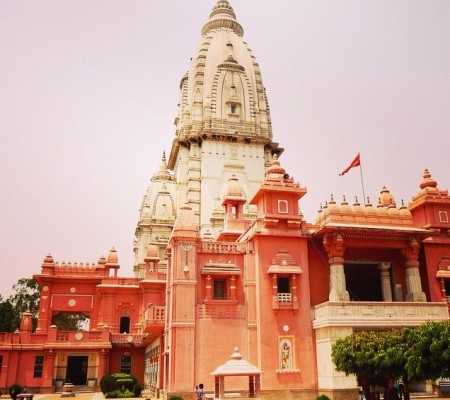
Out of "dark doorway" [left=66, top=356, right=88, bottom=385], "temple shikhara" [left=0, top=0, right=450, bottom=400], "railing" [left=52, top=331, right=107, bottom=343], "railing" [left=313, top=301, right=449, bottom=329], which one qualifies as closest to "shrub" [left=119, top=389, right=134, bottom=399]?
"temple shikhara" [left=0, top=0, right=450, bottom=400]

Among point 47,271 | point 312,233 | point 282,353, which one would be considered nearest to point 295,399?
point 282,353

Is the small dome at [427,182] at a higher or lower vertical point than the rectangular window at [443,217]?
higher

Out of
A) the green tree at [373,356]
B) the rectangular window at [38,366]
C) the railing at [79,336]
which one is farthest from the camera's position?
the railing at [79,336]

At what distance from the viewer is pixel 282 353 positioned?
77.2 feet

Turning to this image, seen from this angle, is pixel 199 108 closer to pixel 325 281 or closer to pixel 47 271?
pixel 47 271

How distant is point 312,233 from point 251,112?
90.3 ft

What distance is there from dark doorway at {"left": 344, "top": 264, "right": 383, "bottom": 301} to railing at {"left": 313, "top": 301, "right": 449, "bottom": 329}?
17.2 ft

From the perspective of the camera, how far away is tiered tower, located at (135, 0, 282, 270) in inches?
1855

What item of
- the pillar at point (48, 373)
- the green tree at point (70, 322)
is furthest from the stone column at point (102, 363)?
the green tree at point (70, 322)

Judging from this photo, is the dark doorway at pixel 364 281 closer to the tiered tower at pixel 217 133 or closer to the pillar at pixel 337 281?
the pillar at pixel 337 281

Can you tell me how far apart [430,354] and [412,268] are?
8.95m

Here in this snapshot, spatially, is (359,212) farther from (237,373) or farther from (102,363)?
(102,363)

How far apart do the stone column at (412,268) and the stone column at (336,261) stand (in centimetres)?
363

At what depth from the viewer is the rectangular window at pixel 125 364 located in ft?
124
